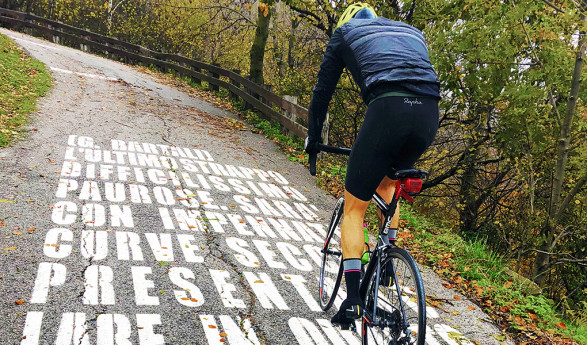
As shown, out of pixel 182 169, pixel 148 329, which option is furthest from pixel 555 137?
pixel 148 329

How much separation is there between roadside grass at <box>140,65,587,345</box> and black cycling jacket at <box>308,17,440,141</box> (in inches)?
111

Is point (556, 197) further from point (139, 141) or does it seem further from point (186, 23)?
point (186, 23)

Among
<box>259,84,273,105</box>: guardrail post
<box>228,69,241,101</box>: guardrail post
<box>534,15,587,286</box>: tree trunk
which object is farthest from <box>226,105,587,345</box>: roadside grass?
<box>228,69,241,101</box>: guardrail post

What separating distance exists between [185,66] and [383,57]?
63.5ft

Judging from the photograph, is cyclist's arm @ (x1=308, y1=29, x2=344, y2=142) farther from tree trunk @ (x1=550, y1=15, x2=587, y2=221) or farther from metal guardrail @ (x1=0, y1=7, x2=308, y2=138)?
metal guardrail @ (x1=0, y1=7, x2=308, y2=138)

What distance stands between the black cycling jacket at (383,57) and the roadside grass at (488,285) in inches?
111

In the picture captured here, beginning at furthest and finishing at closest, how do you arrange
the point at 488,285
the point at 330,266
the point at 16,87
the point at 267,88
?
the point at 267,88 < the point at 16,87 < the point at 488,285 < the point at 330,266

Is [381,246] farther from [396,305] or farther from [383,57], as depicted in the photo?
[383,57]

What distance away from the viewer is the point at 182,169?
7.96m

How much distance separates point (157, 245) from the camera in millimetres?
4961

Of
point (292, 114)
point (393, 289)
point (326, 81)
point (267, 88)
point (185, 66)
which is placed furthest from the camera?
A: point (185, 66)

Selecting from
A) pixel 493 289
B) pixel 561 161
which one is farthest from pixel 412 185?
pixel 561 161

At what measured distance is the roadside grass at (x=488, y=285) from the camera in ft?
15.6

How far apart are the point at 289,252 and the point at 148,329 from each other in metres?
2.27
